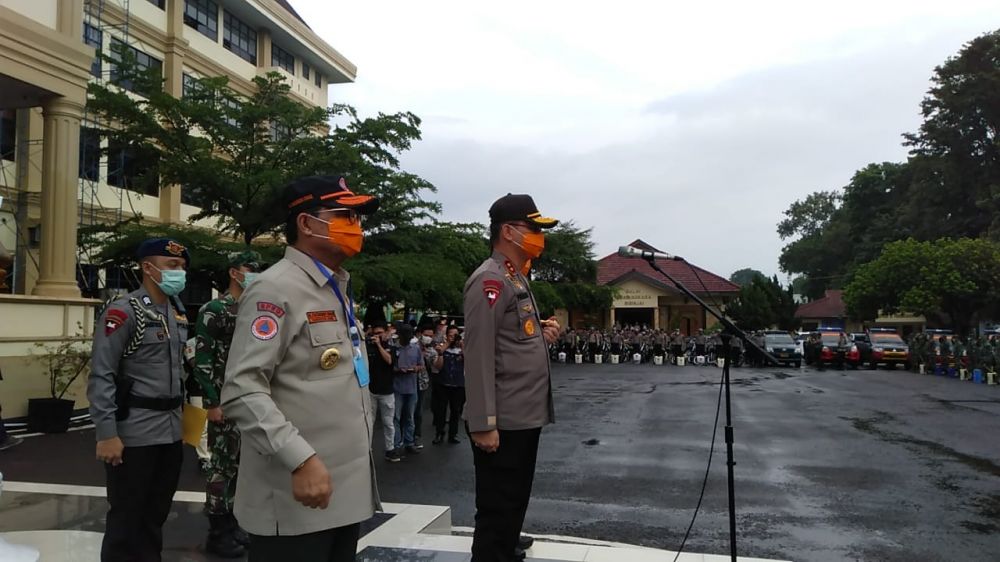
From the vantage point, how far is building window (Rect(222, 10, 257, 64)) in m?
30.0

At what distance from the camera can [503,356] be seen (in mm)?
3537

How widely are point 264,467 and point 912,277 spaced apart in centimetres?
4151

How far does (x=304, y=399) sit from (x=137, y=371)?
6.29ft

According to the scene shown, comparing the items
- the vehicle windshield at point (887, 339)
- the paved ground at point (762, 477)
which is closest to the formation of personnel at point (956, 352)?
the vehicle windshield at point (887, 339)

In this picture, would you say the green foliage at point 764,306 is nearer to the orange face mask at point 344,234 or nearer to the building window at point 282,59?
the building window at point 282,59

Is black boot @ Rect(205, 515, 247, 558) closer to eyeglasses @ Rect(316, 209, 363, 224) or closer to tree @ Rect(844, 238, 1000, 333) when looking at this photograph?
eyeglasses @ Rect(316, 209, 363, 224)

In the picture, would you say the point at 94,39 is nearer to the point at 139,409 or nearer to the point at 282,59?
the point at 282,59

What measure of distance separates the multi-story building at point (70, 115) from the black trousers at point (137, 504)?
9.64 metres

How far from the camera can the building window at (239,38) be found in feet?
98.5

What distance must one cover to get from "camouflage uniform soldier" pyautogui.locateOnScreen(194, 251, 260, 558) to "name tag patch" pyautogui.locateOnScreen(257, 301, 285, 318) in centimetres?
224

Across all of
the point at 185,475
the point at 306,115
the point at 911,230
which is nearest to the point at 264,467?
the point at 185,475

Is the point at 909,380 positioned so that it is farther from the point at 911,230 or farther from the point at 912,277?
the point at 911,230

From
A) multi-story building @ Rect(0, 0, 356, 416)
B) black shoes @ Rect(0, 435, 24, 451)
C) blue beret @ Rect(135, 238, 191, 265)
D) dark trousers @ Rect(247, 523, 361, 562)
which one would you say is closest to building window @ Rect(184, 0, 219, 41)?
multi-story building @ Rect(0, 0, 356, 416)

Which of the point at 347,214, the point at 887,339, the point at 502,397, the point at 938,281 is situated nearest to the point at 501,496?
the point at 502,397
